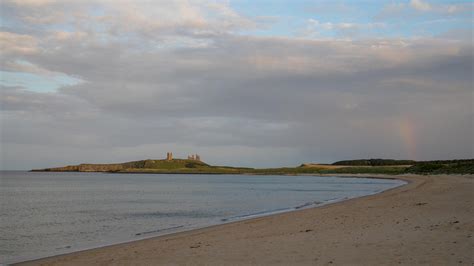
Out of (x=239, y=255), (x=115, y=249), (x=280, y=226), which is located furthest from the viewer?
(x=280, y=226)

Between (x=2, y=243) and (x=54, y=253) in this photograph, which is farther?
(x=2, y=243)

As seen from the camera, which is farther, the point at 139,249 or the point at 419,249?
the point at 139,249

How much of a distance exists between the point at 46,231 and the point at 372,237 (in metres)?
14.8

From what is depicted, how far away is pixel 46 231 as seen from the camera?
70.6 ft

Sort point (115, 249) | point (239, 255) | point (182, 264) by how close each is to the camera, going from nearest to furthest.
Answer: point (182, 264), point (239, 255), point (115, 249)

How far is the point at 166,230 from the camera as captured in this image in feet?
68.8

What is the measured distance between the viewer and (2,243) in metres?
17.7

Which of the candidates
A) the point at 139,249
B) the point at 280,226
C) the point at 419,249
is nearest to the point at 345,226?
the point at 280,226

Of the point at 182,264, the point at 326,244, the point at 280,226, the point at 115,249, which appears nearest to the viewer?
the point at 182,264

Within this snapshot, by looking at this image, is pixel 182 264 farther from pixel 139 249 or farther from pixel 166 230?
pixel 166 230

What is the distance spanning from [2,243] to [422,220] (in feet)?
50.7

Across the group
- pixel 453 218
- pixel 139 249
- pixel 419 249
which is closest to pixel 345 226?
pixel 453 218

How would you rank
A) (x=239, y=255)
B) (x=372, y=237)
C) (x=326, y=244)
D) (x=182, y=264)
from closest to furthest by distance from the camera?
(x=182, y=264) < (x=239, y=255) < (x=326, y=244) < (x=372, y=237)

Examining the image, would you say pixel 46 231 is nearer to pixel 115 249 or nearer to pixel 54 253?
pixel 54 253
